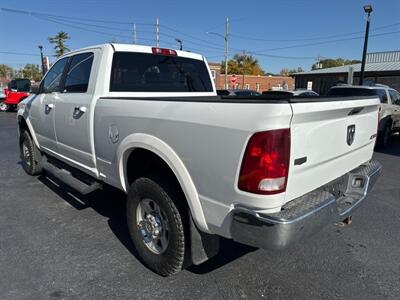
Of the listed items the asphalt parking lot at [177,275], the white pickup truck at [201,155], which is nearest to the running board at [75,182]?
the white pickup truck at [201,155]

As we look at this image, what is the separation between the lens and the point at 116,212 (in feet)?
14.4

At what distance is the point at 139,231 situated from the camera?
123 inches

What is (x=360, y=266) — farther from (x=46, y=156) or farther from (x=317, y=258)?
(x=46, y=156)

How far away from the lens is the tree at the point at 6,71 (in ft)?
260

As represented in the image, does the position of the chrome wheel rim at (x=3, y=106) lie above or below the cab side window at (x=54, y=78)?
below

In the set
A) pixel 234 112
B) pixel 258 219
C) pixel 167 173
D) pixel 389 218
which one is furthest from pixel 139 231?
pixel 389 218

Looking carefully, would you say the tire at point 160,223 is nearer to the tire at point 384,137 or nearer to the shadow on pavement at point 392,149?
the shadow on pavement at point 392,149

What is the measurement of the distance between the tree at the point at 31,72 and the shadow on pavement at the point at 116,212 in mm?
79449

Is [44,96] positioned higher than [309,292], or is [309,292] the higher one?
[44,96]

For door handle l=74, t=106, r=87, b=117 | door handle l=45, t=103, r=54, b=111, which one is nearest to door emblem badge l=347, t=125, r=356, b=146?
door handle l=74, t=106, r=87, b=117

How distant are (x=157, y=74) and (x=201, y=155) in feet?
6.99

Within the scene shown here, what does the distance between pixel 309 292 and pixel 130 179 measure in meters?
1.89

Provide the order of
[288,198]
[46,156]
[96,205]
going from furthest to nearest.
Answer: [46,156], [96,205], [288,198]

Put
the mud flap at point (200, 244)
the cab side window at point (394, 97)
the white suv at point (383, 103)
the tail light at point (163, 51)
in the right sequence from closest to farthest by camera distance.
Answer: the mud flap at point (200, 244)
the tail light at point (163, 51)
the white suv at point (383, 103)
the cab side window at point (394, 97)
